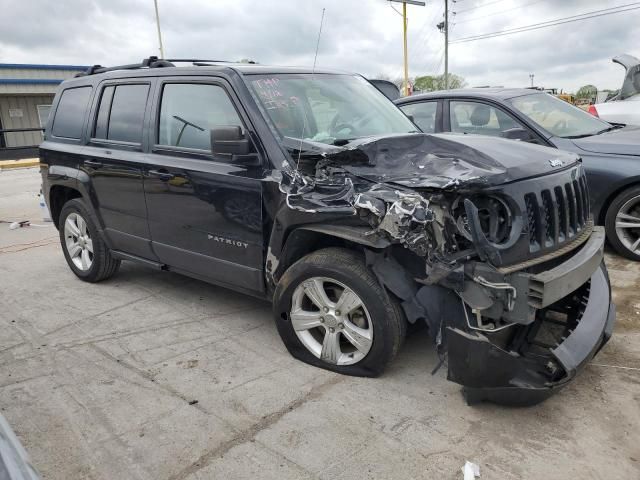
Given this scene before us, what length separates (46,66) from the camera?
85.9ft

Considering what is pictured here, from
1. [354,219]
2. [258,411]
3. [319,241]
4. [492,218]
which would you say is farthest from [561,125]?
[258,411]

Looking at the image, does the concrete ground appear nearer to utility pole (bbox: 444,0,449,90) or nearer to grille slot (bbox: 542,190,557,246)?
grille slot (bbox: 542,190,557,246)

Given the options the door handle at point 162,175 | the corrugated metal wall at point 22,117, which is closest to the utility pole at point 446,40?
the corrugated metal wall at point 22,117

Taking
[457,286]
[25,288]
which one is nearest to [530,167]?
[457,286]

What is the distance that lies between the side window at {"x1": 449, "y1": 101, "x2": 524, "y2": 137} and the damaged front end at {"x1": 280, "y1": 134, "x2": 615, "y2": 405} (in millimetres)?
2659

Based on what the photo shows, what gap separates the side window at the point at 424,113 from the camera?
6.40m

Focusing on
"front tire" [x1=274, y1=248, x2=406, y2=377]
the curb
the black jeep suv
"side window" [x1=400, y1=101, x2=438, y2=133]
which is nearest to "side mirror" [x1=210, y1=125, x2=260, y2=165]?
A: the black jeep suv

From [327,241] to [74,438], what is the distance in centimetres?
185

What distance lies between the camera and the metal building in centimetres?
2477

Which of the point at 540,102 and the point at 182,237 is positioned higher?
the point at 540,102

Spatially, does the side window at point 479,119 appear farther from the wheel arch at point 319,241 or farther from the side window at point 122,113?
the side window at point 122,113

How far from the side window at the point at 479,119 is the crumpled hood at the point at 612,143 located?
0.67m

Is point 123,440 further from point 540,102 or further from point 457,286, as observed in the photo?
point 540,102

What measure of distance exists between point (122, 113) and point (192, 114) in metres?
0.98
